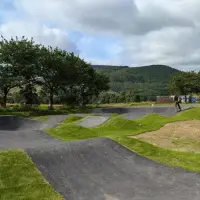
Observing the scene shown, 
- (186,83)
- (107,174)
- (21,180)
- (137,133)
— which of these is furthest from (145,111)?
(186,83)

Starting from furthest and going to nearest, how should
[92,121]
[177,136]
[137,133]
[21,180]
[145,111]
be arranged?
[145,111], [92,121], [137,133], [177,136], [21,180]

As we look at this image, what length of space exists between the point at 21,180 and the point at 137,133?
42.2 feet

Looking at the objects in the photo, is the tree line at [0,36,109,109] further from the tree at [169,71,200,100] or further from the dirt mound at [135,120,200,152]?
the tree at [169,71,200,100]

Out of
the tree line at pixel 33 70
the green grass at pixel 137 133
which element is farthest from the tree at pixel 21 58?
the green grass at pixel 137 133

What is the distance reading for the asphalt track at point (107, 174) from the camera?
10000 mm

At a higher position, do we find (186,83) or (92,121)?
(186,83)

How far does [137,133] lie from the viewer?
22047 millimetres

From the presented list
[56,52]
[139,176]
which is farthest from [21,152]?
[56,52]

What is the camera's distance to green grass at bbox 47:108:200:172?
14231mm

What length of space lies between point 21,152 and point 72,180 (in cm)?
241

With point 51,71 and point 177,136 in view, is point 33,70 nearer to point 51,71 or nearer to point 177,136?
point 51,71

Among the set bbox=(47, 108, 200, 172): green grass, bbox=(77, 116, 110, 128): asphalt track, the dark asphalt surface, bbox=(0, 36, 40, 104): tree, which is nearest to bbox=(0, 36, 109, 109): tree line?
bbox=(0, 36, 40, 104): tree

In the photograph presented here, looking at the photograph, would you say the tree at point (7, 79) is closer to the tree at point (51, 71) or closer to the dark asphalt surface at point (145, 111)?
the tree at point (51, 71)

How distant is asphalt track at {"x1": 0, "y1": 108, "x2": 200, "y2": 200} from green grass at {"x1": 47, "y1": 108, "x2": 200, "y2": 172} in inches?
37.2
